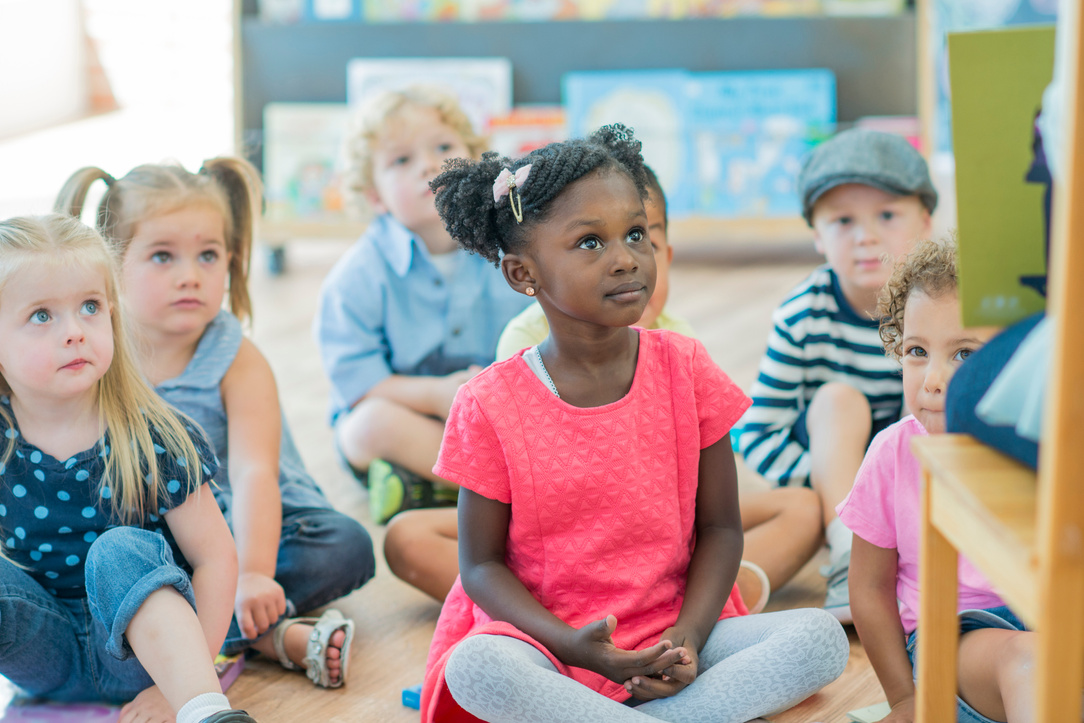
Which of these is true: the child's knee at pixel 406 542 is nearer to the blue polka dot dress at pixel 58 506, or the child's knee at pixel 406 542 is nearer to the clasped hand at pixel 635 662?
the blue polka dot dress at pixel 58 506

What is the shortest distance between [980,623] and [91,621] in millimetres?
878

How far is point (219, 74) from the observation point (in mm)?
5078

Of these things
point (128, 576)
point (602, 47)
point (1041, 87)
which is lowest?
point (128, 576)

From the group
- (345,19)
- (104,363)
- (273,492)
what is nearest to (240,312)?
(273,492)

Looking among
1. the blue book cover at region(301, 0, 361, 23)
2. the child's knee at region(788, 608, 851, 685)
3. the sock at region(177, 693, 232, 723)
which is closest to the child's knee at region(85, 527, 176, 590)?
the sock at region(177, 693, 232, 723)

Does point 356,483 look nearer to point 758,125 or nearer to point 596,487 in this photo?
point 596,487

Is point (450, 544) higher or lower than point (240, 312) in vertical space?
lower

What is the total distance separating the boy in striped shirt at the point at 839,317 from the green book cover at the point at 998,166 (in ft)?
2.47

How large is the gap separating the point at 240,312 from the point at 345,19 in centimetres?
219

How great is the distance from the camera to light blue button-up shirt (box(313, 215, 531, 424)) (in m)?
1.78

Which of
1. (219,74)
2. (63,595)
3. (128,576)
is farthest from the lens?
(219,74)

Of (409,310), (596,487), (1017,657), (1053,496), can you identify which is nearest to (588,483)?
(596,487)

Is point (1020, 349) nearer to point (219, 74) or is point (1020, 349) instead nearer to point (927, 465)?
point (927, 465)

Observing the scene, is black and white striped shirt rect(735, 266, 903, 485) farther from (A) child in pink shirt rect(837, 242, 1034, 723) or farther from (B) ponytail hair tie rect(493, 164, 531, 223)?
(B) ponytail hair tie rect(493, 164, 531, 223)
